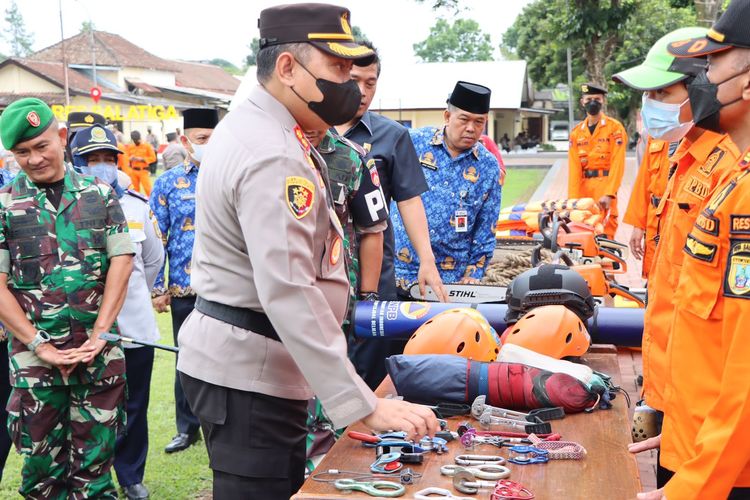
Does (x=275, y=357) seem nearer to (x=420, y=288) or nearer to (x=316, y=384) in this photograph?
(x=316, y=384)

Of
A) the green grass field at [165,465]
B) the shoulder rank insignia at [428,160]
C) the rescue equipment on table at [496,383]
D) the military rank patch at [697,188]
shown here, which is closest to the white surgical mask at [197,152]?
the shoulder rank insignia at [428,160]

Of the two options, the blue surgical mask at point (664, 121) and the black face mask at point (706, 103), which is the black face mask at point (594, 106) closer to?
the blue surgical mask at point (664, 121)

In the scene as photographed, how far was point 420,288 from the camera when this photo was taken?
15.6 feet

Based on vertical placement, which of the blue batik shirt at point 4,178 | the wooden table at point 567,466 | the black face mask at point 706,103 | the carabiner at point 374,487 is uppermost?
the black face mask at point 706,103

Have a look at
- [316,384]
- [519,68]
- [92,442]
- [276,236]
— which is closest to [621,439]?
[316,384]

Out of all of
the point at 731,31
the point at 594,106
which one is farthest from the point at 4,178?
the point at 594,106

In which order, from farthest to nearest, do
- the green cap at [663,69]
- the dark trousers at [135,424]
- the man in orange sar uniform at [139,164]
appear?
the man in orange sar uniform at [139,164] → the dark trousers at [135,424] → the green cap at [663,69]

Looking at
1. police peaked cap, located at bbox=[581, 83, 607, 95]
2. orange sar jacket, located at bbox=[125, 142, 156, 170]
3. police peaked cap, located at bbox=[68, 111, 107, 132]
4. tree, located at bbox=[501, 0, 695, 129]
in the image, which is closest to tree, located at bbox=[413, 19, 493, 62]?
tree, located at bbox=[501, 0, 695, 129]

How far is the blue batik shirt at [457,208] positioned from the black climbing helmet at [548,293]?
1.28 m

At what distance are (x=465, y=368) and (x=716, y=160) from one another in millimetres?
1147

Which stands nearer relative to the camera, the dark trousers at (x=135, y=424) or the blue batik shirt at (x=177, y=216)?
the dark trousers at (x=135, y=424)

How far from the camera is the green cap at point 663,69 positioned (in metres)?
3.28

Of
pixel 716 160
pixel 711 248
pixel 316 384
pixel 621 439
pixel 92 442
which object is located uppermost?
pixel 716 160

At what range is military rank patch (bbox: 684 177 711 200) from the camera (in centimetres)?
260
